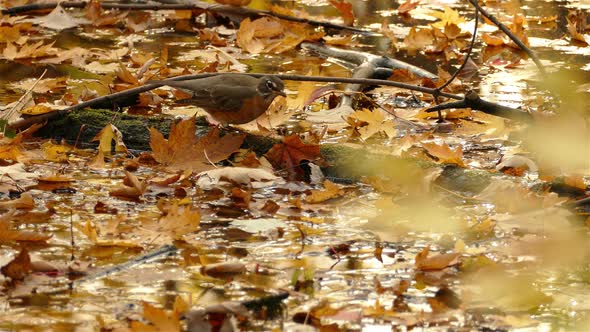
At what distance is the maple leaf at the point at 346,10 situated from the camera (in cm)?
969

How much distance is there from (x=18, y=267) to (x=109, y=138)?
78.7 inches

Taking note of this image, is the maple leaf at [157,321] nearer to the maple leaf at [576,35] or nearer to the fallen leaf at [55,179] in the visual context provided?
the fallen leaf at [55,179]

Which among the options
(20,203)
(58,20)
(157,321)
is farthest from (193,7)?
(157,321)

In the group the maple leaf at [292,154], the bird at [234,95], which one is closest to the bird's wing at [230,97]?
the bird at [234,95]

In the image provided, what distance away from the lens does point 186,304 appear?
3.64 meters

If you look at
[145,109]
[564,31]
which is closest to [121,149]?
[145,109]

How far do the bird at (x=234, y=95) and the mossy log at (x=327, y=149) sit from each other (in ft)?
0.42

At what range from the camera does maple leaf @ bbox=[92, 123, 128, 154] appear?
5816mm

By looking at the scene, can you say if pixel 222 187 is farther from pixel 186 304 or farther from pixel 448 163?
pixel 186 304

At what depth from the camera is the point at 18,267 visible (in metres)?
3.93

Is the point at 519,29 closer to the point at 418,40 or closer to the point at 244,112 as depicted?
the point at 418,40

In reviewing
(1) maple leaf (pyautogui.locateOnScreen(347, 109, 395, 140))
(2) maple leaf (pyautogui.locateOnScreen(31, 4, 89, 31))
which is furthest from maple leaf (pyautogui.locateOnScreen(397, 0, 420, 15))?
(1) maple leaf (pyautogui.locateOnScreen(347, 109, 395, 140))

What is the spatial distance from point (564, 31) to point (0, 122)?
5954mm

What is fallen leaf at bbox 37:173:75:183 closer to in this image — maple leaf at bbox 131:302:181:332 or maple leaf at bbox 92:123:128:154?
maple leaf at bbox 92:123:128:154
